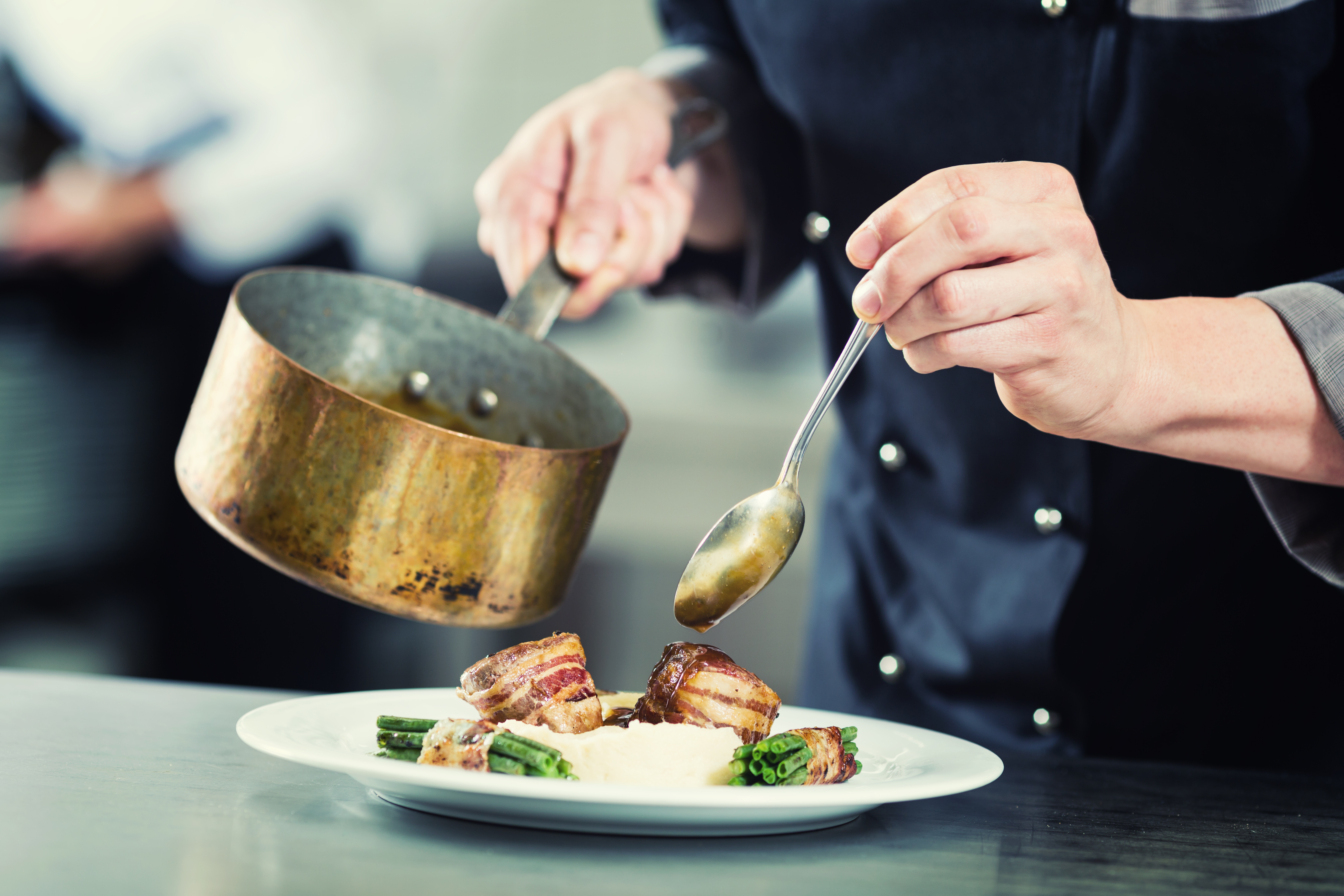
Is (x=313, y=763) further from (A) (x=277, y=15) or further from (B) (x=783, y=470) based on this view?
(A) (x=277, y=15)

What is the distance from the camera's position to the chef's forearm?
0.79 m

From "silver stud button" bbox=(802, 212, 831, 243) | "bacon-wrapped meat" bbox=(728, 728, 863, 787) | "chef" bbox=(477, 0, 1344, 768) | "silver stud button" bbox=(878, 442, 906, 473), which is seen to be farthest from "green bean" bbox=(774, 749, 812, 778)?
"silver stud button" bbox=(802, 212, 831, 243)

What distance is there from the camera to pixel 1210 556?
122 centimetres

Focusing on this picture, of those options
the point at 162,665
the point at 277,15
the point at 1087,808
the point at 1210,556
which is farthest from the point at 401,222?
the point at 1087,808

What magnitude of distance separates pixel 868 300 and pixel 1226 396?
11.4 inches

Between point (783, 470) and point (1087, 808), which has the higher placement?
point (783, 470)

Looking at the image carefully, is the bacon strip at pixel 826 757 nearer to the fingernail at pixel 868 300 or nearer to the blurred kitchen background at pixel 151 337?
the fingernail at pixel 868 300

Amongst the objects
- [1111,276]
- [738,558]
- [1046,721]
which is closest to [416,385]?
[738,558]

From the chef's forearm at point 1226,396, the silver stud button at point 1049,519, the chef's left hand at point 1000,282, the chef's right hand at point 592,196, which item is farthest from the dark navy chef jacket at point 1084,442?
the chef's left hand at point 1000,282

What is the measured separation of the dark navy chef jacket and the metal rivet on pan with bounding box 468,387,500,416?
50cm

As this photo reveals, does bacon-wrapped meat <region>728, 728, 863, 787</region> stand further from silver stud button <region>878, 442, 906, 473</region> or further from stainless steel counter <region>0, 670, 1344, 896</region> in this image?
silver stud button <region>878, 442, 906, 473</region>

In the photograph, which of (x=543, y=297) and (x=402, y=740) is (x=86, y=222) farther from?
(x=402, y=740)

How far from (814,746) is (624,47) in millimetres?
3634

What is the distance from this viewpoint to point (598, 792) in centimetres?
56
